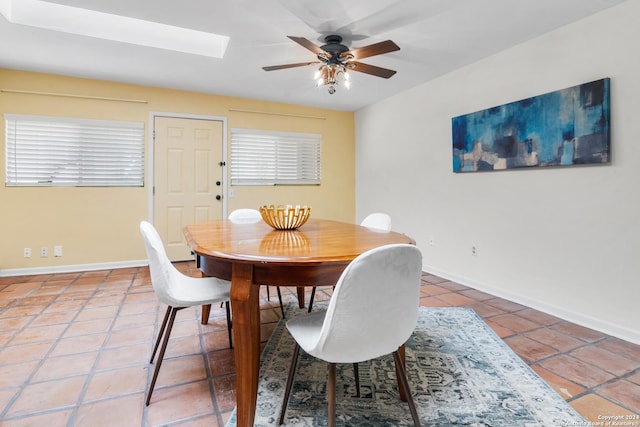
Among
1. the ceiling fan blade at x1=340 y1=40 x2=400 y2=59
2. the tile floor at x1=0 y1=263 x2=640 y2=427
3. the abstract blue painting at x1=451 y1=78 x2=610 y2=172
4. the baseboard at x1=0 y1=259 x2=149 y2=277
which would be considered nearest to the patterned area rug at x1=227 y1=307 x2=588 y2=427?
the tile floor at x1=0 y1=263 x2=640 y2=427

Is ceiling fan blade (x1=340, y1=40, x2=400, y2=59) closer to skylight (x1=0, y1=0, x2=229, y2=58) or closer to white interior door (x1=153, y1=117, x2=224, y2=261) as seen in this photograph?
skylight (x1=0, y1=0, x2=229, y2=58)

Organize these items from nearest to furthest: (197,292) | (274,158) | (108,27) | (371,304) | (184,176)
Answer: (371,304) → (197,292) → (108,27) → (184,176) → (274,158)

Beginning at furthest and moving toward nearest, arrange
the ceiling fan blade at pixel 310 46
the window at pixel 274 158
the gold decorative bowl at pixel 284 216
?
the window at pixel 274 158, the ceiling fan blade at pixel 310 46, the gold decorative bowl at pixel 284 216

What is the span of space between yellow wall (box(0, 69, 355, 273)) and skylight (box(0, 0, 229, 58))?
4.19 ft

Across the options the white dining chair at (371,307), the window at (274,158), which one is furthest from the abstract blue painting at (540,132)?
the window at (274,158)

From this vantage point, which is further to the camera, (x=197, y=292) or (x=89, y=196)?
(x=89, y=196)

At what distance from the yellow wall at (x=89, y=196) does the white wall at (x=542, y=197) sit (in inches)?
85.8

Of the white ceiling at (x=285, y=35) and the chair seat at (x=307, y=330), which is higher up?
the white ceiling at (x=285, y=35)

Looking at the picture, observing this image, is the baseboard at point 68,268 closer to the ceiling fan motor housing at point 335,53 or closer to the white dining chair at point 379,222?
the white dining chair at point 379,222

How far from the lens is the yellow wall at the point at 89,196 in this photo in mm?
3553

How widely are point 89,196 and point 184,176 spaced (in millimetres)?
1094

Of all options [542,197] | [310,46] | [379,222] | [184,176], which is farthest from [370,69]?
[184,176]

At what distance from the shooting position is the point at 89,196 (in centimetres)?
386

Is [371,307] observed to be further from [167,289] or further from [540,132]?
[540,132]
